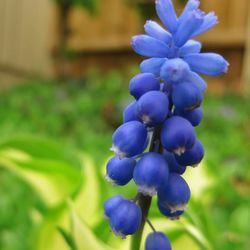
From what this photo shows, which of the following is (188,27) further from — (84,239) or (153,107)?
(84,239)

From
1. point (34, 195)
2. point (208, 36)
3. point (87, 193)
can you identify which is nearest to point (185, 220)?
point (87, 193)

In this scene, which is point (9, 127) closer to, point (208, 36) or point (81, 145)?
point (81, 145)

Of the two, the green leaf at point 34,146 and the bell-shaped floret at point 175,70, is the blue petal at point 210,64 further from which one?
the green leaf at point 34,146

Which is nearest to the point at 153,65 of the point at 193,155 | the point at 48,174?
the point at 193,155

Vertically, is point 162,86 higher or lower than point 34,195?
higher

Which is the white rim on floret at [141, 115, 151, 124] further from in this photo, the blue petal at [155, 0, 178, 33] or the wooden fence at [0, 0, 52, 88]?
the wooden fence at [0, 0, 52, 88]

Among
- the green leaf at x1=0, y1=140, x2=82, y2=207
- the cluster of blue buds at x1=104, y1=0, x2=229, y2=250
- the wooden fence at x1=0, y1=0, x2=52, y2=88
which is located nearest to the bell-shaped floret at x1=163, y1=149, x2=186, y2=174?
the cluster of blue buds at x1=104, y1=0, x2=229, y2=250

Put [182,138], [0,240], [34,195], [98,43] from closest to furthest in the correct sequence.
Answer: [182,138] → [0,240] → [34,195] → [98,43]
